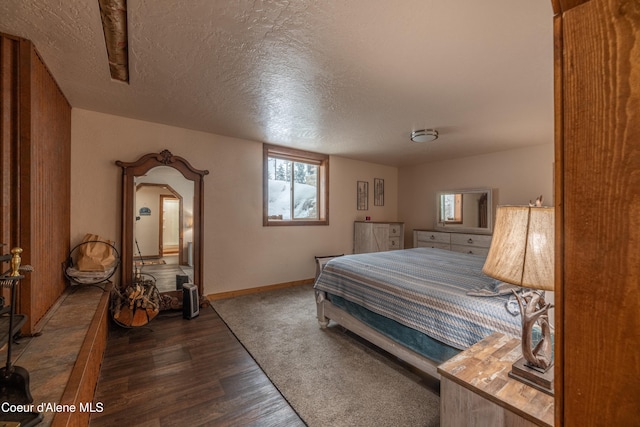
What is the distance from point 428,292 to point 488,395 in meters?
0.93

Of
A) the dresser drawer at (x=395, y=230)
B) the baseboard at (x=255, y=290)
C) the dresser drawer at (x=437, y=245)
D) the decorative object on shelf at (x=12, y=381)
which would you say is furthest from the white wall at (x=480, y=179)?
the decorative object on shelf at (x=12, y=381)

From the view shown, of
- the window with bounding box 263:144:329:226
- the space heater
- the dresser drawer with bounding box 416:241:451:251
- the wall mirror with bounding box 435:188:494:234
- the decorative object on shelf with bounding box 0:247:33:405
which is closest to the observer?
the decorative object on shelf with bounding box 0:247:33:405

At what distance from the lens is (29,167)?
5.71 ft

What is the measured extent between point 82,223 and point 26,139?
1500 millimetres

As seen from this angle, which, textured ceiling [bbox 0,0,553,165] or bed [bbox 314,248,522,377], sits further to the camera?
bed [bbox 314,248,522,377]

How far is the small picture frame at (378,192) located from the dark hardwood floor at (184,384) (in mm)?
4101

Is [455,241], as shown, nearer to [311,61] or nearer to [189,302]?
[311,61]

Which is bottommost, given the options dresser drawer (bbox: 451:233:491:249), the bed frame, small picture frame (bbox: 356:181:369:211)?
the bed frame

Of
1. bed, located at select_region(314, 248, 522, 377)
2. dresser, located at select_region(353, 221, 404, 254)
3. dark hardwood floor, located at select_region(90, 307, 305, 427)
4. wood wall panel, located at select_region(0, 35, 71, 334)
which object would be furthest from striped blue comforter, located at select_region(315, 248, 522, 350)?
wood wall panel, located at select_region(0, 35, 71, 334)

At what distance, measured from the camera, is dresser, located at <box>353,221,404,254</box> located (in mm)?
5051

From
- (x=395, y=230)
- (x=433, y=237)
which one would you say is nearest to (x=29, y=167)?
(x=395, y=230)

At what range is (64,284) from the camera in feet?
8.43

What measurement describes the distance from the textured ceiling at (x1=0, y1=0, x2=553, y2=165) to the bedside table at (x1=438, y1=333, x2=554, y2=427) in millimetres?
1816

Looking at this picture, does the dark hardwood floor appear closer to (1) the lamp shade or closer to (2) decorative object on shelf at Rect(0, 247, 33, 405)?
(2) decorative object on shelf at Rect(0, 247, 33, 405)
